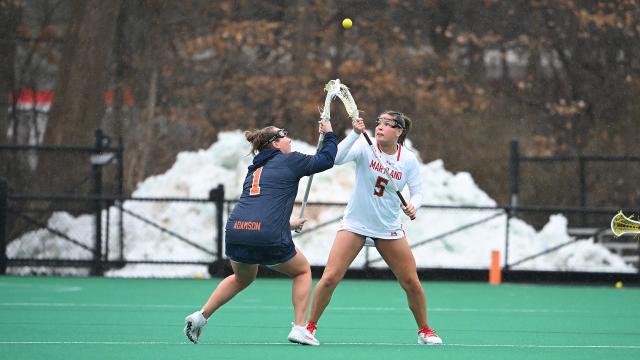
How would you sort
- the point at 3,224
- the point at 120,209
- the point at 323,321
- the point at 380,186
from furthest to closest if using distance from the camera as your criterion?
the point at 120,209 < the point at 3,224 < the point at 323,321 < the point at 380,186

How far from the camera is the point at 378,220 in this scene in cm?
1094

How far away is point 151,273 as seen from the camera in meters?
21.2

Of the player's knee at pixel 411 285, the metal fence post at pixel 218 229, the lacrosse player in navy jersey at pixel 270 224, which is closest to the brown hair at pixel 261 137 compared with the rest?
the lacrosse player in navy jersey at pixel 270 224

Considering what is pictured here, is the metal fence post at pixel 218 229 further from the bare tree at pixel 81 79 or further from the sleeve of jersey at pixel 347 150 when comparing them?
the sleeve of jersey at pixel 347 150

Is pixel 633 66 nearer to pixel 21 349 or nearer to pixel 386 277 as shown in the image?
pixel 386 277

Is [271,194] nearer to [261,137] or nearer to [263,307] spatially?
[261,137]

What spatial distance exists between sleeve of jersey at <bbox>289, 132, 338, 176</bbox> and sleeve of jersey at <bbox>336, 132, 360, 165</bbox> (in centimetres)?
25

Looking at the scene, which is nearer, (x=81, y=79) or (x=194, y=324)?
(x=194, y=324)

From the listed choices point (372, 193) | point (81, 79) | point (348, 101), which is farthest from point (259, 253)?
point (81, 79)

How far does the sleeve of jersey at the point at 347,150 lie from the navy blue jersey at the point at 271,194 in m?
0.23

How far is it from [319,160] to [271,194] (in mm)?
476

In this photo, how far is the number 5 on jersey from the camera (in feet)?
36.2

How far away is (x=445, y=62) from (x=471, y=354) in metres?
17.8

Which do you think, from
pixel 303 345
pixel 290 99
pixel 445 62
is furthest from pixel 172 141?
pixel 303 345
